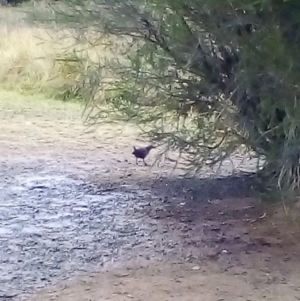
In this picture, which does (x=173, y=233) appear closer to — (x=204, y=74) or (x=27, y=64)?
(x=204, y=74)

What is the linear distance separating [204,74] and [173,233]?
1294 mm

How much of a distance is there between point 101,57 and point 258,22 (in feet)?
5.89

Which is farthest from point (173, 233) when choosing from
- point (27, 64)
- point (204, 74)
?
point (27, 64)

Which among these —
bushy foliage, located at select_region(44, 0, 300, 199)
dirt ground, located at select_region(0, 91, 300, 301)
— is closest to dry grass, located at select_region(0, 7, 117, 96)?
dirt ground, located at select_region(0, 91, 300, 301)

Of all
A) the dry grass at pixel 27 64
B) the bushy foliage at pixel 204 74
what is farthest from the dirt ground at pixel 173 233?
the dry grass at pixel 27 64

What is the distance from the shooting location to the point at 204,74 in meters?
5.54

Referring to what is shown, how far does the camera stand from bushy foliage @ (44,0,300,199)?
14.4 ft

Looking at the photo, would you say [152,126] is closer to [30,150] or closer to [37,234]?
[37,234]

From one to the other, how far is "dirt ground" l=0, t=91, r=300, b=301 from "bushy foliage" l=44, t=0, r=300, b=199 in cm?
48

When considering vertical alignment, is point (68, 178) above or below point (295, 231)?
below

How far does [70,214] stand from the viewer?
612 cm

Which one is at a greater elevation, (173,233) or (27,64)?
(173,233)

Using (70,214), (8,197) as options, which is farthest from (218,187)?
(8,197)

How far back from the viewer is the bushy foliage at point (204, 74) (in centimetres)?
438
